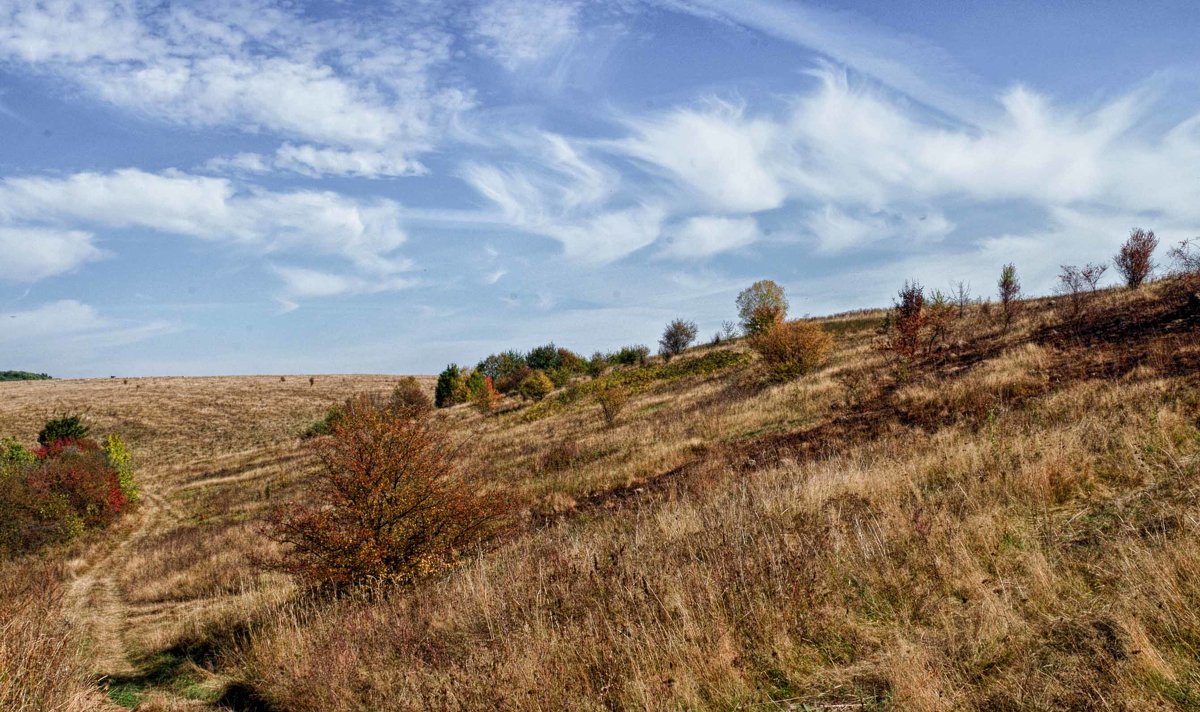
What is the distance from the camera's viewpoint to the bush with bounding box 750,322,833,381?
27359mm

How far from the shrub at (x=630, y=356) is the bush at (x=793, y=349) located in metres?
25.8

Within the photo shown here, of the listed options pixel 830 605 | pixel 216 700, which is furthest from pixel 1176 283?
pixel 216 700

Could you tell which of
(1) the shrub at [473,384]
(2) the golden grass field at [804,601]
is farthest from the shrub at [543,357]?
(2) the golden grass field at [804,601]

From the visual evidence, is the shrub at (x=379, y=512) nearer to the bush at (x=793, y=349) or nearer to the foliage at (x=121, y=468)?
the bush at (x=793, y=349)

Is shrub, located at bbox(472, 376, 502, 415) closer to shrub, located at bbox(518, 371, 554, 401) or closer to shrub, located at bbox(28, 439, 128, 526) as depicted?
shrub, located at bbox(518, 371, 554, 401)

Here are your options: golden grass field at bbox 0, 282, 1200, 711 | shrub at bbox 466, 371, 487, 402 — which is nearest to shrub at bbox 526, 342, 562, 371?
shrub at bbox 466, 371, 487, 402

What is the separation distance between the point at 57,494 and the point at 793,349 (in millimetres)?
32446

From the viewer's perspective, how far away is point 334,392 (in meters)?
79.2

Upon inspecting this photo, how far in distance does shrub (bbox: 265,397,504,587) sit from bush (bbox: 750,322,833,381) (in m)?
21.1

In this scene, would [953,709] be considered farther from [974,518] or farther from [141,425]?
[141,425]

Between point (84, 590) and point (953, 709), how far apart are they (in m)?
20.7

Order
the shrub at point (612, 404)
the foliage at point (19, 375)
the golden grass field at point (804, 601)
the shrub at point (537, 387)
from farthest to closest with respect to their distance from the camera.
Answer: the foliage at point (19, 375) → the shrub at point (537, 387) → the shrub at point (612, 404) → the golden grass field at point (804, 601)

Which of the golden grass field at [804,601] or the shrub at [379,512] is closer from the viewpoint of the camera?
the golden grass field at [804,601]

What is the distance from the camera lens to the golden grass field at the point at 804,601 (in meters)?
3.59
